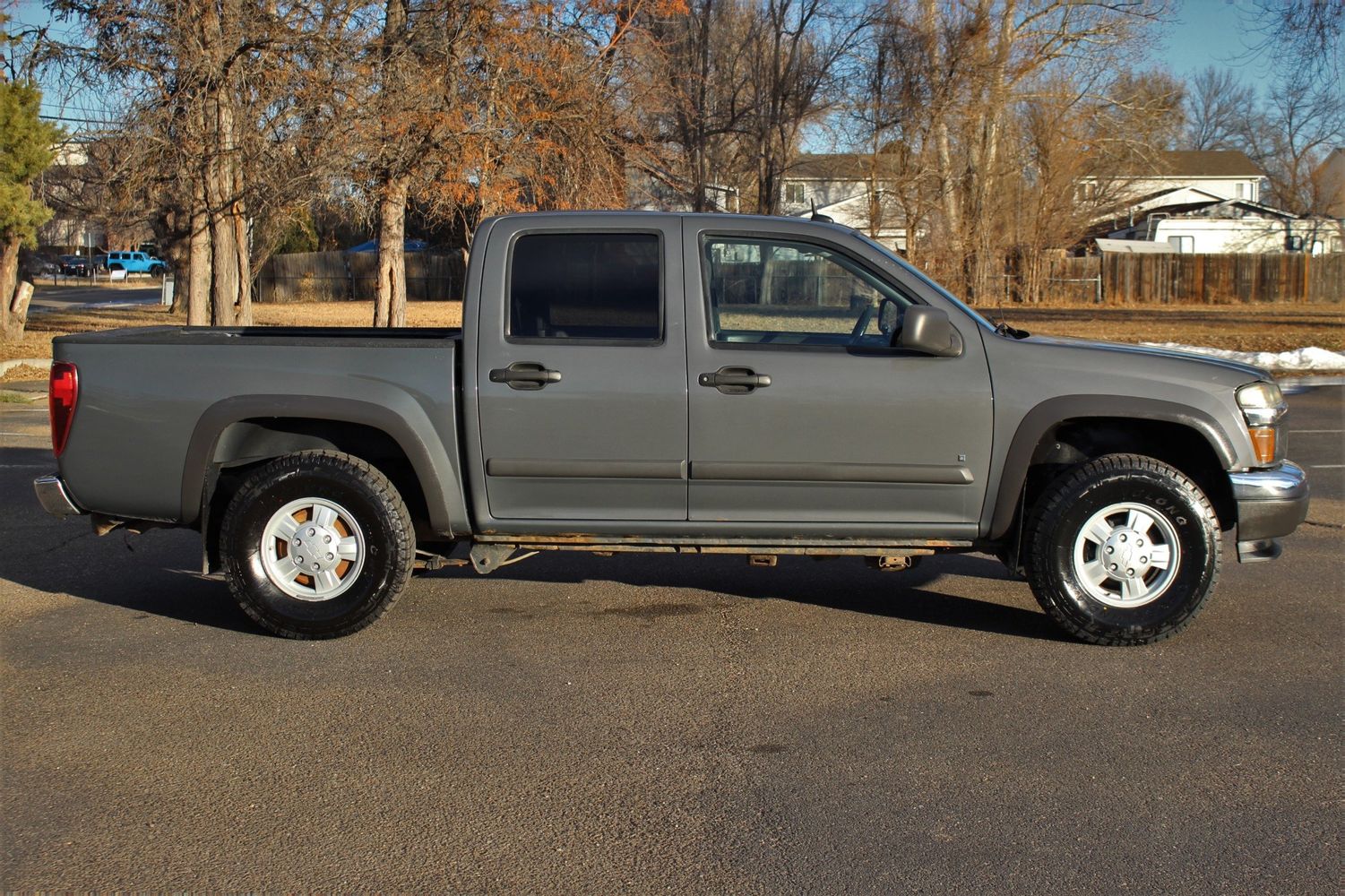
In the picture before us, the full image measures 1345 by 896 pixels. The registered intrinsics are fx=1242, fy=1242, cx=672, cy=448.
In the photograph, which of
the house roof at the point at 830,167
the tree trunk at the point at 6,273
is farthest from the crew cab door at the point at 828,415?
the house roof at the point at 830,167

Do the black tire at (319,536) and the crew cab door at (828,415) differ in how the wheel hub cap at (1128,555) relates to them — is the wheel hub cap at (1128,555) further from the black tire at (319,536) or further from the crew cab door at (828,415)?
the black tire at (319,536)

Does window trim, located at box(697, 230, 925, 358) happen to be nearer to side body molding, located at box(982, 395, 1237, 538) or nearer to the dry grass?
side body molding, located at box(982, 395, 1237, 538)

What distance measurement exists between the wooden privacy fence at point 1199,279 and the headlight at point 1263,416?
42.3 m

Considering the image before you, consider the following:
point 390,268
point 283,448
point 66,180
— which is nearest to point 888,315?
point 283,448

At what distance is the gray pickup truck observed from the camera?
556 centimetres

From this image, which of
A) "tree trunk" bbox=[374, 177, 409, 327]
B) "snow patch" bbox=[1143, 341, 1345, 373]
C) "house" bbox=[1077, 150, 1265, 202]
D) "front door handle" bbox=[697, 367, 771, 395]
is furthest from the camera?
"house" bbox=[1077, 150, 1265, 202]

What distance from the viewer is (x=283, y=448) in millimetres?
5988

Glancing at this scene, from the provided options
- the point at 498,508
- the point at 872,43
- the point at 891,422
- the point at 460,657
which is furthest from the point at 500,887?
the point at 872,43

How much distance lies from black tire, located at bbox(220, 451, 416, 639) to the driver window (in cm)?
174

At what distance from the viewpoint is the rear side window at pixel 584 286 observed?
572 centimetres

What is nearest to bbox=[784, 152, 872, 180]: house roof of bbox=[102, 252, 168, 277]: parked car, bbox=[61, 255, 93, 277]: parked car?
bbox=[61, 255, 93, 277]: parked car

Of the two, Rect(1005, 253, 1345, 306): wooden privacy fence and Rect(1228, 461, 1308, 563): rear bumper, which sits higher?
Rect(1005, 253, 1345, 306): wooden privacy fence

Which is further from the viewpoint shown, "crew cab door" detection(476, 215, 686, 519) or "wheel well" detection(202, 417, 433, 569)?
"wheel well" detection(202, 417, 433, 569)

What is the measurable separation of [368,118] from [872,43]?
61.1 feet
